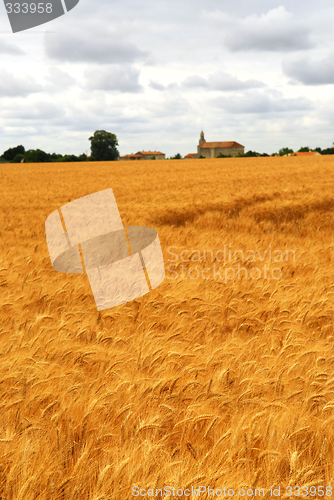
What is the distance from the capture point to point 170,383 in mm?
2436

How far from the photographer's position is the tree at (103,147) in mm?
90125

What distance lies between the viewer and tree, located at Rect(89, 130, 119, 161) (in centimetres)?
9012

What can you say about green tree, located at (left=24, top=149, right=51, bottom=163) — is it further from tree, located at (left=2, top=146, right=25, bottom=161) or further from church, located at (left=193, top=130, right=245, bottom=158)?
church, located at (left=193, top=130, right=245, bottom=158)

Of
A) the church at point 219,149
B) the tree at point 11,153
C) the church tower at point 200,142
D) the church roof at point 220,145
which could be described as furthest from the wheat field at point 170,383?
the church tower at point 200,142

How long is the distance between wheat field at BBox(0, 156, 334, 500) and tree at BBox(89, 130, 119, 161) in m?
88.9

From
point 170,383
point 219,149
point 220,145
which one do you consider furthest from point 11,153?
point 170,383

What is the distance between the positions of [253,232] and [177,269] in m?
3.58

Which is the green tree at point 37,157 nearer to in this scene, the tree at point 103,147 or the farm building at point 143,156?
the tree at point 103,147

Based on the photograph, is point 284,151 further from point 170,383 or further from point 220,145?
point 170,383

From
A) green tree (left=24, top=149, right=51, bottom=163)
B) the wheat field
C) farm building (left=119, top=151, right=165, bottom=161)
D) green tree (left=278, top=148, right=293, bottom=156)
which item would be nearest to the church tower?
farm building (left=119, top=151, right=165, bottom=161)

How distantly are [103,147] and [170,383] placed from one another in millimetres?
92993

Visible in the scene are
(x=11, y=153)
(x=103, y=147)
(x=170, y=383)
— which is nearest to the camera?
(x=170, y=383)

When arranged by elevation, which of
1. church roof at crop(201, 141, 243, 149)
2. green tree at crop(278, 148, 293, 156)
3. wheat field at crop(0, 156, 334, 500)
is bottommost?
wheat field at crop(0, 156, 334, 500)

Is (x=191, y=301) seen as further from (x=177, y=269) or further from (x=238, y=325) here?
(x=177, y=269)
